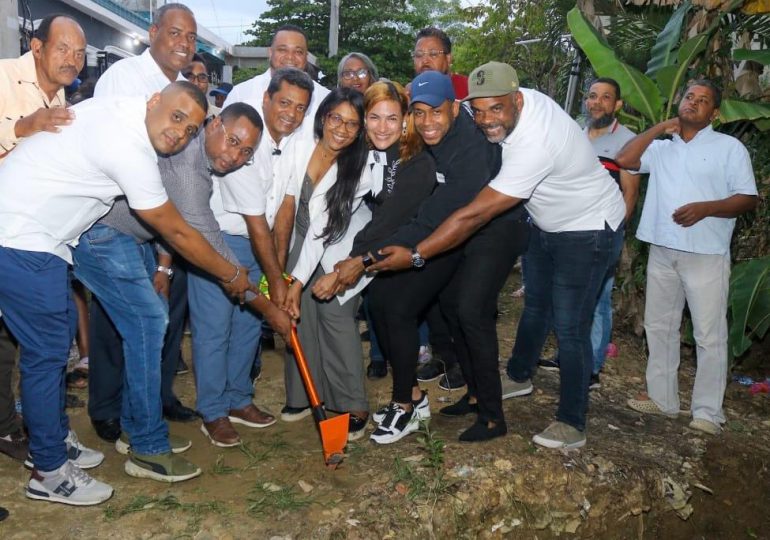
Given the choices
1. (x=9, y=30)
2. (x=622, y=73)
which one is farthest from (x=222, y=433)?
(x=9, y=30)

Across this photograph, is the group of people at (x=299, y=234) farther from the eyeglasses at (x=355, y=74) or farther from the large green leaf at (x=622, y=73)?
the large green leaf at (x=622, y=73)

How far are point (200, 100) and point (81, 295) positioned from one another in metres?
2.44

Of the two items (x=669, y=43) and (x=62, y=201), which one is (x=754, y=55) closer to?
(x=669, y=43)

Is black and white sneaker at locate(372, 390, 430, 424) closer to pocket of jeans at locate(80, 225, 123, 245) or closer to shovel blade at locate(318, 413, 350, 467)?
shovel blade at locate(318, 413, 350, 467)

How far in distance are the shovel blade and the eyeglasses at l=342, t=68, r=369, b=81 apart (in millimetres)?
2386

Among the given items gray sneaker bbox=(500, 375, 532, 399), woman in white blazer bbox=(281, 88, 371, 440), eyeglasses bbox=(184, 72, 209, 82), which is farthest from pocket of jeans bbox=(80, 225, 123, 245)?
gray sneaker bbox=(500, 375, 532, 399)

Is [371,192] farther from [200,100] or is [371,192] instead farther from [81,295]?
[81,295]

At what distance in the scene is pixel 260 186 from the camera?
3266 millimetres

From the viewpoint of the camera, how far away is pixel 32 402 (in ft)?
9.45

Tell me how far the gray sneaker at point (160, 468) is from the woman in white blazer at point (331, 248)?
80 cm

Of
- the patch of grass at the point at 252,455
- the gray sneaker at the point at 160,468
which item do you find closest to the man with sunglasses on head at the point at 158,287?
the gray sneaker at the point at 160,468

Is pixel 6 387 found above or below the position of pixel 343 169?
below

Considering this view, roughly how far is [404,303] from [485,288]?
429 millimetres

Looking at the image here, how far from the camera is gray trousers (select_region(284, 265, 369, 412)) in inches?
143
